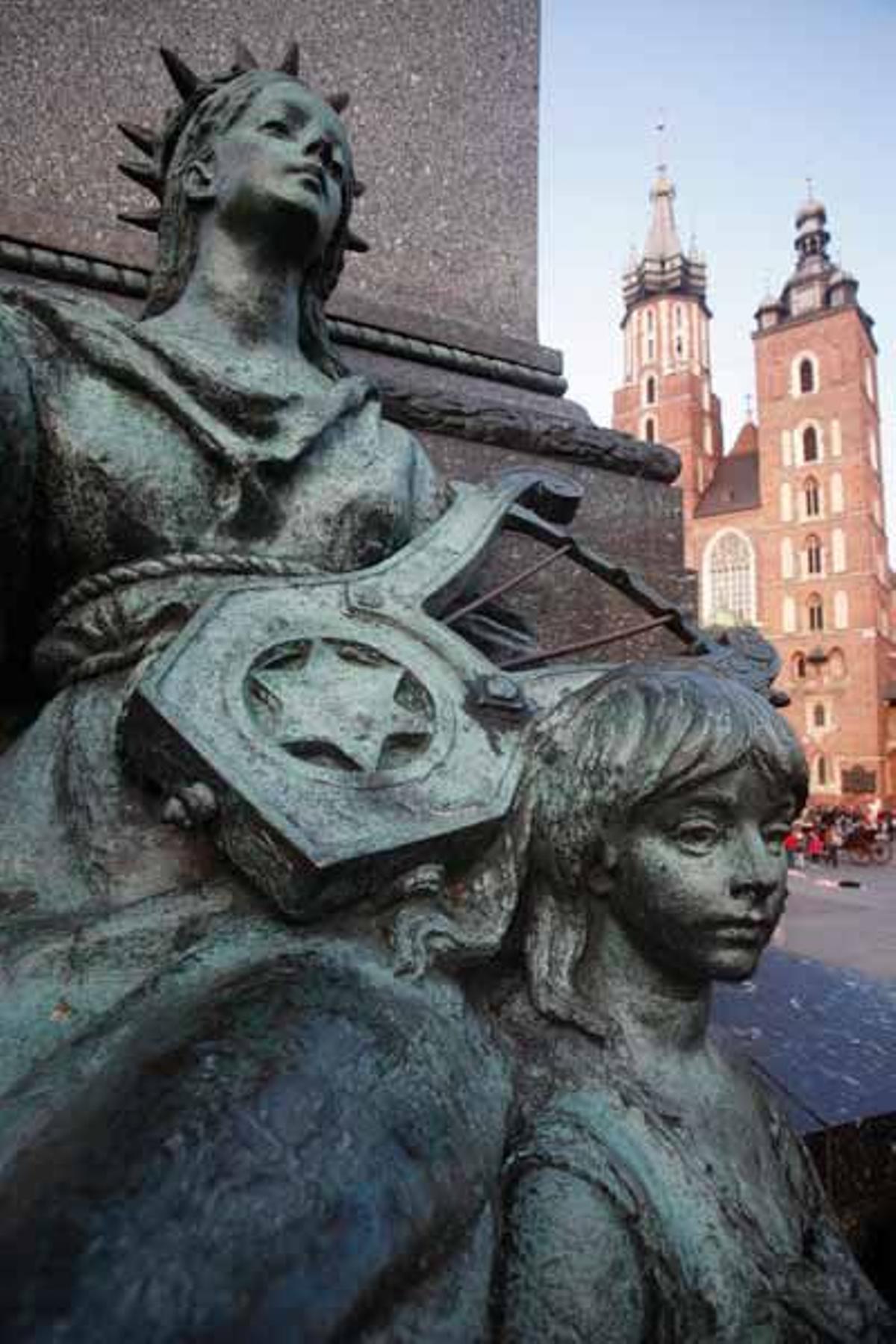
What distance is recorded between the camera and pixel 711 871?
91 centimetres

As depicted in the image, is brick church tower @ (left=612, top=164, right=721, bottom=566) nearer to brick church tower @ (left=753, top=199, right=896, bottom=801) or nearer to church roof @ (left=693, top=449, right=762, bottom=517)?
church roof @ (left=693, top=449, right=762, bottom=517)

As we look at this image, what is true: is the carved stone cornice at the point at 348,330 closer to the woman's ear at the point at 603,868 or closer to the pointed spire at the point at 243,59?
the pointed spire at the point at 243,59

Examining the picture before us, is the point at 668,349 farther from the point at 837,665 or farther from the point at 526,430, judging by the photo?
the point at 526,430

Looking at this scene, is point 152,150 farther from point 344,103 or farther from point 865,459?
point 865,459

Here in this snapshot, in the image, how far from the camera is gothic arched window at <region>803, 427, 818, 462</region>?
135 feet

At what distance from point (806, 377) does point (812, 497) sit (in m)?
5.70

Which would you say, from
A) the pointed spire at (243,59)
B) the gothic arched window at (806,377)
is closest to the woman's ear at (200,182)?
the pointed spire at (243,59)

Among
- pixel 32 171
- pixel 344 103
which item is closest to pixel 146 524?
pixel 344 103

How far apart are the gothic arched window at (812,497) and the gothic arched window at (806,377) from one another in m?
4.20

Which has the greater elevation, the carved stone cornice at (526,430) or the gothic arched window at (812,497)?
the gothic arched window at (812,497)

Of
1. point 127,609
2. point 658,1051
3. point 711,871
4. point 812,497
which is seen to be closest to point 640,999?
point 658,1051

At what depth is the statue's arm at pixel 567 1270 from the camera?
2.27 feet

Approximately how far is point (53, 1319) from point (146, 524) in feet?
3.50

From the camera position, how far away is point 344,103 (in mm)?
1837
